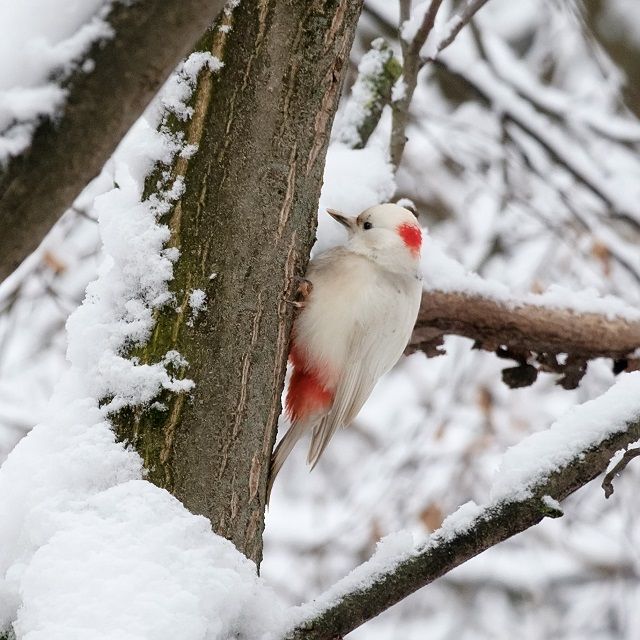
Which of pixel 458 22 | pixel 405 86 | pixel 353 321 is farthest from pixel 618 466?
pixel 458 22

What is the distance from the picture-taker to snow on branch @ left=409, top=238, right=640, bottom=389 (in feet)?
10.0

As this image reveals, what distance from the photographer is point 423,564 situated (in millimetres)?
1733

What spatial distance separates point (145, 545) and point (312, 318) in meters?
1.31

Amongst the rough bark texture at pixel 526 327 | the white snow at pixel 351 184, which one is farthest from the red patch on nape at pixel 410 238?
the rough bark texture at pixel 526 327

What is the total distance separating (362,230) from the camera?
10.5ft

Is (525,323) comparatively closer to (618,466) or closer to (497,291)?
(497,291)

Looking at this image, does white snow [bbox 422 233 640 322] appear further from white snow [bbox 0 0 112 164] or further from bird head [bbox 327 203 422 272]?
white snow [bbox 0 0 112 164]

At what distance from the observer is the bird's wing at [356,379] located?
10.3 ft

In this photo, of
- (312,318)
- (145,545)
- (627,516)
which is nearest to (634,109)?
(627,516)

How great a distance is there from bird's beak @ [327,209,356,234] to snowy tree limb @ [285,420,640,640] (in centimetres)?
149

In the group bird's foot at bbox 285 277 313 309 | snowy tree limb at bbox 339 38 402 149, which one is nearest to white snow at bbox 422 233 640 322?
snowy tree limb at bbox 339 38 402 149

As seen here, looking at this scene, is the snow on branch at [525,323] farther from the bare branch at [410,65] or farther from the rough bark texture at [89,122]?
the rough bark texture at [89,122]

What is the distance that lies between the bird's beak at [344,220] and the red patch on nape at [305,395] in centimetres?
49

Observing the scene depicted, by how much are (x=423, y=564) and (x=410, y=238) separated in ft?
5.49
